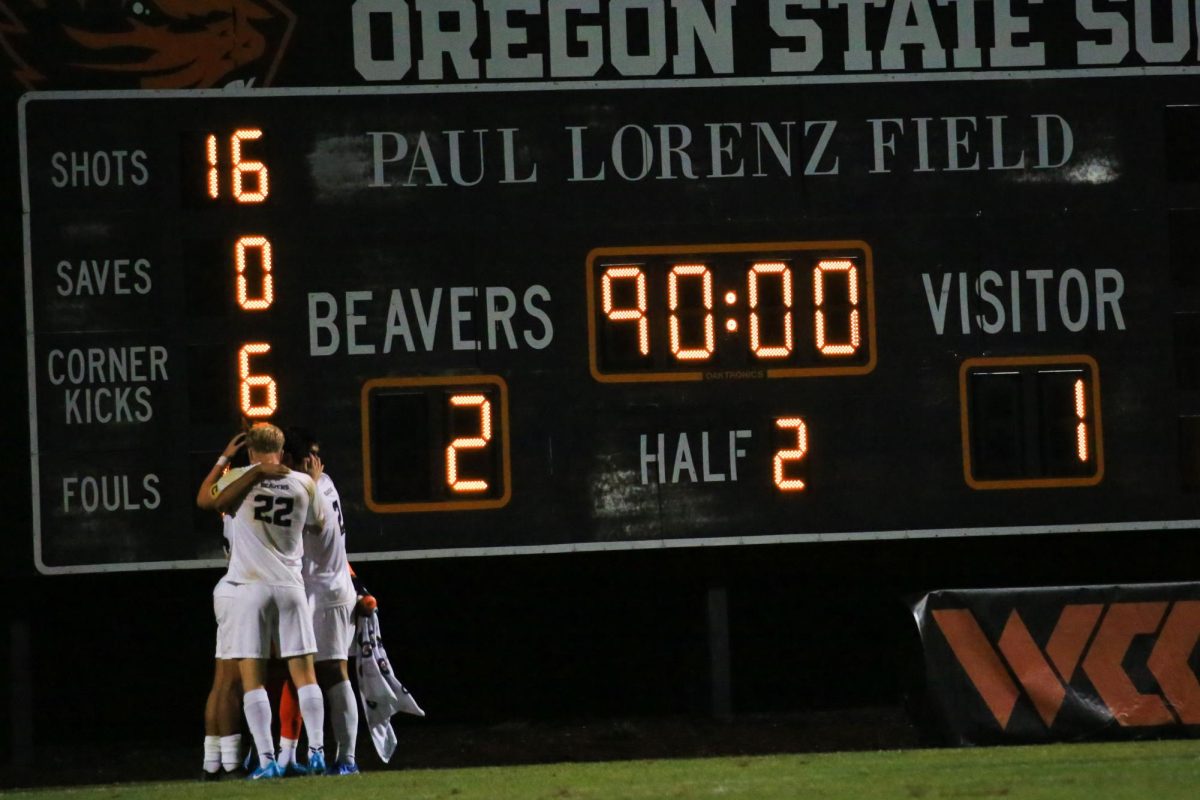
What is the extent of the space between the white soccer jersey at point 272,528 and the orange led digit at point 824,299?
2173mm

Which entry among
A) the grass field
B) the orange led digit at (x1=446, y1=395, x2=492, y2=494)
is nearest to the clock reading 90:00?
the orange led digit at (x1=446, y1=395, x2=492, y2=494)

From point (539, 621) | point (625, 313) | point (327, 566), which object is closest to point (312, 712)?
point (327, 566)

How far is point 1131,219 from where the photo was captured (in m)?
8.35

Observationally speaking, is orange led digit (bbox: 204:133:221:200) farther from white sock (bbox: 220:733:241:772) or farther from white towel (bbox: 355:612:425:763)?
white sock (bbox: 220:733:241:772)

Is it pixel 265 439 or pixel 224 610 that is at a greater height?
pixel 265 439

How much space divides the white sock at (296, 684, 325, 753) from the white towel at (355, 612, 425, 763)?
44cm

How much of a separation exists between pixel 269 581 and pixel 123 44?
7.78 ft

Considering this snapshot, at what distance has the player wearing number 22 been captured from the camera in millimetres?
7148

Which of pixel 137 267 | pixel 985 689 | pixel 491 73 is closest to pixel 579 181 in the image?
pixel 491 73

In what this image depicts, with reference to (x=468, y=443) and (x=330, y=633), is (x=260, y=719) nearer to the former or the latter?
(x=330, y=633)

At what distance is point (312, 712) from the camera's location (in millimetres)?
7211

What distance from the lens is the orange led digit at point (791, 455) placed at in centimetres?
824

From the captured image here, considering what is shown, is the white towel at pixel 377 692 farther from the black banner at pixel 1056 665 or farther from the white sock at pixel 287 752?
the black banner at pixel 1056 665

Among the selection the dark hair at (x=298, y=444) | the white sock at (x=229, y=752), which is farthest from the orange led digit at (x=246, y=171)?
the white sock at (x=229, y=752)
